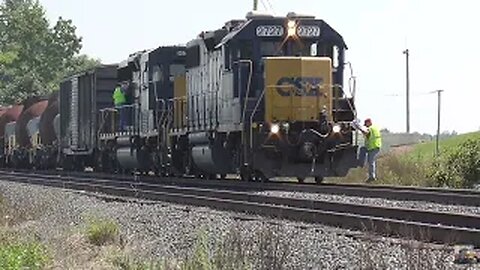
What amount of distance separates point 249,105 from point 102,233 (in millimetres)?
8011

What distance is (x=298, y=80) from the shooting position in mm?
18938

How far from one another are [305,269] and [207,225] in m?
3.67

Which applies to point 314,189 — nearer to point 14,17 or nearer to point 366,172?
point 366,172

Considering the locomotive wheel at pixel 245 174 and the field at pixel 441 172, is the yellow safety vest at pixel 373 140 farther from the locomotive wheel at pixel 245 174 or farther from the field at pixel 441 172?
the locomotive wheel at pixel 245 174

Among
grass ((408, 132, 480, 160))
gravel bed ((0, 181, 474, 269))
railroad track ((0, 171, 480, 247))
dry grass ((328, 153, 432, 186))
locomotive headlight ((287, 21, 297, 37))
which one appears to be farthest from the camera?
grass ((408, 132, 480, 160))

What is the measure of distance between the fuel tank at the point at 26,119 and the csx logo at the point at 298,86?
2175 cm

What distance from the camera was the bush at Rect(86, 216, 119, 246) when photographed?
36.2 ft

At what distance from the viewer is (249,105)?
1880cm

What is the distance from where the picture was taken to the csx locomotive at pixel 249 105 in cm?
1859

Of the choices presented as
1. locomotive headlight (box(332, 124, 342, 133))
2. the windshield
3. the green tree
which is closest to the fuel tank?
the windshield

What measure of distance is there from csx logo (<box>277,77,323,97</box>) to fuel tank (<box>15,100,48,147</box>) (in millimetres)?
21751

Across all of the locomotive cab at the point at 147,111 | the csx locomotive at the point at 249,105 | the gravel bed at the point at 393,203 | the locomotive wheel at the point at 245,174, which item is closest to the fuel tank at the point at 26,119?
the locomotive cab at the point at 147,111

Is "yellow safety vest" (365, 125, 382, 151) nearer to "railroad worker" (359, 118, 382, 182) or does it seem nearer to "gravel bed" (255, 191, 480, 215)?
"railroad worker" (359, 118, 382, 182)

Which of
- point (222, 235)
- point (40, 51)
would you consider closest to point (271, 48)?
point (222, 235)
